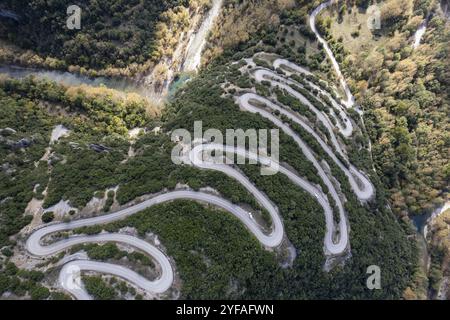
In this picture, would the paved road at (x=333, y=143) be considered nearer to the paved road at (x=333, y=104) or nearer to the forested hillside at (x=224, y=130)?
the forested hillside at (x=224, y=130)

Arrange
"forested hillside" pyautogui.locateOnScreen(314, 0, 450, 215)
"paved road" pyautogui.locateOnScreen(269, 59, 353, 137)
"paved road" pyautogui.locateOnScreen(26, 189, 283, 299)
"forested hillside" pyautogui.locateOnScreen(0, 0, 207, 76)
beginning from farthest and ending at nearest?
"forested hillside" pyautogui.locateOnScreen(0, 0, 207, 76) < "paved road" pyautogui.locateOnScreen(269, 59, 353, 137) < "forested hillside" pyautogui.locateOnScreen(314, 0, 450, 215) < "paved road" pyautogui.locateOnScreen(26, 189, 283, 299)

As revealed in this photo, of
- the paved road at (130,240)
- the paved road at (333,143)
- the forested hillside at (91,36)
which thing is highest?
the forested hillside at (91,36)

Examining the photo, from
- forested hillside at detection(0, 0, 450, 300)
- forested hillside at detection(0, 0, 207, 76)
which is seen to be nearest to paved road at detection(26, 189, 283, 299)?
forested hillside at detection(0, 0, 450, 300)

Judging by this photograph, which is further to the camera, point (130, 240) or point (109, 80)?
point (109, 80)

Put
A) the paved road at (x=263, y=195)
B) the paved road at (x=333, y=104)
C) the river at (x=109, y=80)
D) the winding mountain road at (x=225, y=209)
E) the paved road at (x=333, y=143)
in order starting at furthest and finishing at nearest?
the river at (x=109, y=80)
the paved road at (x=333, y=104)
the paved road at (x=333, y=143)
the paved road at (x=263, y=195)
the winding mountain road at (x=225, y=209)

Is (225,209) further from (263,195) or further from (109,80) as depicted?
(109,80)

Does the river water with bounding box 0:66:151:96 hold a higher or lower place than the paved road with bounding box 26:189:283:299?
higher

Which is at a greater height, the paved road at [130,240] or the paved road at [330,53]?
the paved road at [330,53]

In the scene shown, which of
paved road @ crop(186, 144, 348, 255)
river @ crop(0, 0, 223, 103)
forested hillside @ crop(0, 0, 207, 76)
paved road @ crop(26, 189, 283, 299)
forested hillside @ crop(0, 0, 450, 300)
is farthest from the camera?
river @ crop(0, 0, 223, 103)

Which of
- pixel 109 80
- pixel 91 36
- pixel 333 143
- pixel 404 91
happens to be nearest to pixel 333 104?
pixel 333 143

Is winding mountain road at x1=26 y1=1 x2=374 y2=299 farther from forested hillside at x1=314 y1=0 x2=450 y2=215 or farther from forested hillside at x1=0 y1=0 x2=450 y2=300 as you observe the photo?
forested hillside at x1=314 y1=0 x2=450 y2=215

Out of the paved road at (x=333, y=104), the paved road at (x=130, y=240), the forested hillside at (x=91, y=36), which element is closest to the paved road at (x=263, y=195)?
the paved road at (x=130, y=240)
